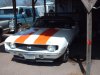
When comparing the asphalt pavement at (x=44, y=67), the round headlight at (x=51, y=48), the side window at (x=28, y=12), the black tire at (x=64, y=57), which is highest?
the side window at (x=28, y=12)

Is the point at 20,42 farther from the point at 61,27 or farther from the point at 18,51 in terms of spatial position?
the point at 61,27

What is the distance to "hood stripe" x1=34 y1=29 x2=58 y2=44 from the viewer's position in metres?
8.27

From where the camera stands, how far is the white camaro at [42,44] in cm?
808

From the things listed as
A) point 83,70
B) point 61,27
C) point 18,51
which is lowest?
point 83,70

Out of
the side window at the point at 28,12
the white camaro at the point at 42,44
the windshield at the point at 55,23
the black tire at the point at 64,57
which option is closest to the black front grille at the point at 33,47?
the white camaro at the point at 42,44

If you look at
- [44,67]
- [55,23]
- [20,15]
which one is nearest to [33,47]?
[44,67]

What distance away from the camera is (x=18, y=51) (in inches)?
332

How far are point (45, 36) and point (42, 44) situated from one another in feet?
2.18

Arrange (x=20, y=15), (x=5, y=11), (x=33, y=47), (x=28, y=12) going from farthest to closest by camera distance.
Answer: (x=5, y=11) → (x=28, y=12) → (x=20, y=15) → (x=33, y=47)

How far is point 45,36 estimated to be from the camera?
8.72 metres

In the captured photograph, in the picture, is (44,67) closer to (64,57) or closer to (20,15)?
(64,57)

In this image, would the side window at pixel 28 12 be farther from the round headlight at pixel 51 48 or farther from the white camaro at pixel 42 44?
the round headlight at pixel 51 48

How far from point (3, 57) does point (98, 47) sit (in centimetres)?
401

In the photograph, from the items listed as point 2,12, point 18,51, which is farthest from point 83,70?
point 2,12
